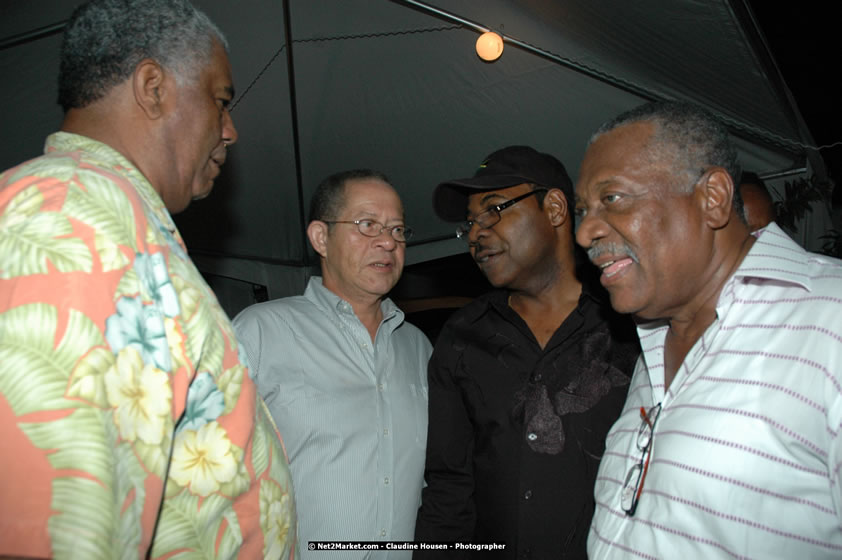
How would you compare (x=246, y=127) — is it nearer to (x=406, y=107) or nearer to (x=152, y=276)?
(x=406, y=107)

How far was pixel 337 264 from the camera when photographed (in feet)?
7.32

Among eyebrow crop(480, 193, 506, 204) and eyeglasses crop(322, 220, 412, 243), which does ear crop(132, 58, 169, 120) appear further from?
eyebrow crop(480, 193, 506, 204)

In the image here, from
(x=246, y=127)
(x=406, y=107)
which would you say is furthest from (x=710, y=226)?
(x=246, y=127)

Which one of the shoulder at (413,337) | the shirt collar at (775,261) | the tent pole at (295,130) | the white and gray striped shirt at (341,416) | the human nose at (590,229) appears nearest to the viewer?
the shirt collar at (775,261)

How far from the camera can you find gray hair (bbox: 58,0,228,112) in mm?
972

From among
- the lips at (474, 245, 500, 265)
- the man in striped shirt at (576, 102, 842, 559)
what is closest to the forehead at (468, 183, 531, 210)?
the lips at (474, 245, 500, 265)

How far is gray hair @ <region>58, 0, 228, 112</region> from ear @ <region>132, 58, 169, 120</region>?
14 mm

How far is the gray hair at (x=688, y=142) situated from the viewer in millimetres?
1343

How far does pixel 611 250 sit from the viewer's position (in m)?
1.41

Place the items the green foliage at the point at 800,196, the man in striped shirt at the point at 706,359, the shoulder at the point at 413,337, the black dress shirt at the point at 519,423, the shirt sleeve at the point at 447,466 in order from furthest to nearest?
1. the green foliage at the point at 800,196
2. the shoulder at the point at 413,337
3. the shirt sleeve at the point at 447,466
4. the black dress shirt at the point at 519,423
5. the man in striped shirt at the point at 706,359

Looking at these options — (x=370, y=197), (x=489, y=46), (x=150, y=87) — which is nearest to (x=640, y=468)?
(x=150, y=87)

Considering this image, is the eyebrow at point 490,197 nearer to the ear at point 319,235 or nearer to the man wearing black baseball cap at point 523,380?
the man wearing black baseball cap at point 523,380

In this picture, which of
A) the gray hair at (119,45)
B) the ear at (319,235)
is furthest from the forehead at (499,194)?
the gray hair at (119,45)

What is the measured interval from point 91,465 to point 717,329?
122 cm
